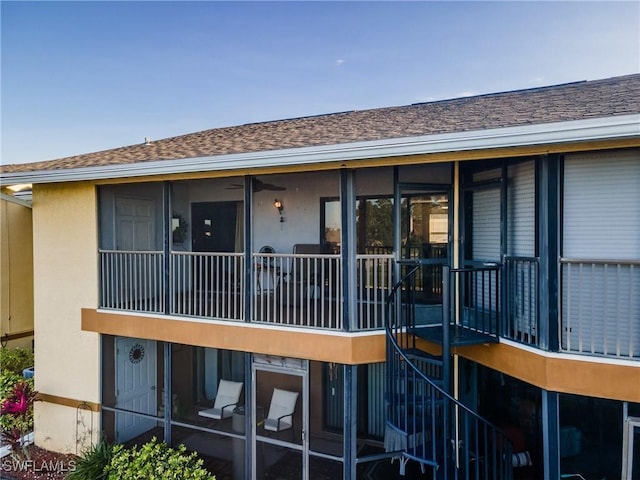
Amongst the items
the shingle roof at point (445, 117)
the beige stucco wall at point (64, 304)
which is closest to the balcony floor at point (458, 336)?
the shingle roof at point (445, 117)

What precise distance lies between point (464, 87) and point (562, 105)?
13071mm

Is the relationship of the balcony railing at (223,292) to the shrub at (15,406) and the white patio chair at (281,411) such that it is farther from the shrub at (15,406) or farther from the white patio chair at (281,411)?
the shrub at (15,406)

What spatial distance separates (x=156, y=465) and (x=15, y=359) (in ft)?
19.5

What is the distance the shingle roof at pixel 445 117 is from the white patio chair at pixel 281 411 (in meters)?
3.96

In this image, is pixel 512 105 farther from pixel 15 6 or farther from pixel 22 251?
pixel 22 251

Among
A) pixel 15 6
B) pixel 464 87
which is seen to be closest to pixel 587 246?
pixel 15 6

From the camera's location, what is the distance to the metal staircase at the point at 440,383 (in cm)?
488

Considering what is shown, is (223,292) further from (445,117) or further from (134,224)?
(445,117)

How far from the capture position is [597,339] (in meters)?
4.67

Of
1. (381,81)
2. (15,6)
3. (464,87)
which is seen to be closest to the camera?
(15,6)

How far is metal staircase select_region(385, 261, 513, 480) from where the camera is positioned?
4.88 metres

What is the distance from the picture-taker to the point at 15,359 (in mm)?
9922

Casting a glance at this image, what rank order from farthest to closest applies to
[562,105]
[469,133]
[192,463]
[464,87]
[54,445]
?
[464,87] → [54,445] → [192,463] → [562,105] → [469,133]

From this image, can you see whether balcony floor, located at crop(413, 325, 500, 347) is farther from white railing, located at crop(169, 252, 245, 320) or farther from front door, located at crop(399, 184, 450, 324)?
white railing, located at crop(169, 252, 245, 320)
